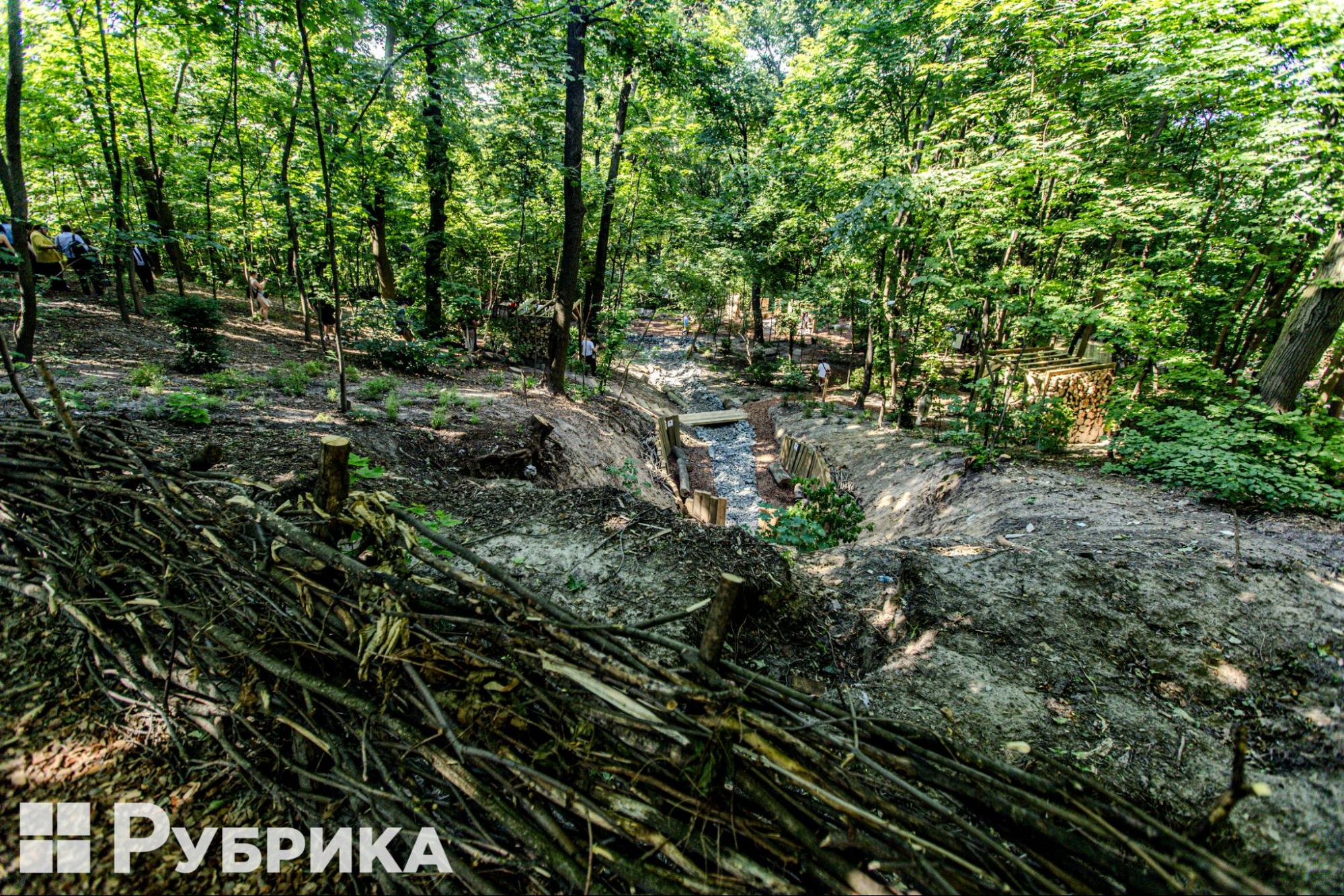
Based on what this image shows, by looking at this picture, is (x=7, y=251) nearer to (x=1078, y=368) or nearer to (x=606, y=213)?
(x=606, y=213)

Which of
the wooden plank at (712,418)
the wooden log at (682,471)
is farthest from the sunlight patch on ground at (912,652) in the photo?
the wooden plank at (712,418)

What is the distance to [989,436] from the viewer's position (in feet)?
28.7

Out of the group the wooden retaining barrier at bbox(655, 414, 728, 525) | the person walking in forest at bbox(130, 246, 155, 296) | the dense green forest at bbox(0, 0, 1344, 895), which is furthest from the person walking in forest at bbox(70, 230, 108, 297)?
the wooden retaining barrier at bbox(655, 414, 728, 525)

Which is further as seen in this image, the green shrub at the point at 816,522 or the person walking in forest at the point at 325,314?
the person walking in forest at the point at 325,314

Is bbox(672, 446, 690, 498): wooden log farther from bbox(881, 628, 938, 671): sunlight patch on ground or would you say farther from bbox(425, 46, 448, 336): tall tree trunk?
bbox(881, 628, 938, 671): sunlight patch on ground

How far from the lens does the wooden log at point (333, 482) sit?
6.69 feet

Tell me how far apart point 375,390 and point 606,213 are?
8356 mm

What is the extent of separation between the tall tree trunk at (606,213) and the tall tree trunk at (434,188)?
362cm

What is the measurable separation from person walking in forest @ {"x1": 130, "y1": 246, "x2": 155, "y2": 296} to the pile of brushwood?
12.5 metres

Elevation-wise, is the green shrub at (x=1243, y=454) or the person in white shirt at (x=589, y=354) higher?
the person in white shirt at (x=589, y=354)

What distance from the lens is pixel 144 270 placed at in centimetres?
1135

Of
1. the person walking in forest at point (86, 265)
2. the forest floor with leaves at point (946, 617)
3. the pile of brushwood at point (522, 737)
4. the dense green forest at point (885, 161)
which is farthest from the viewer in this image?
the person walking in forest at point (86, 265)

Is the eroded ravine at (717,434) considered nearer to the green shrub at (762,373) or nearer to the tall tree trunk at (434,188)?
the green shrub at (762,373)

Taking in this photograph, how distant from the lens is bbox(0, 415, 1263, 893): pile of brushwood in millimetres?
1370
